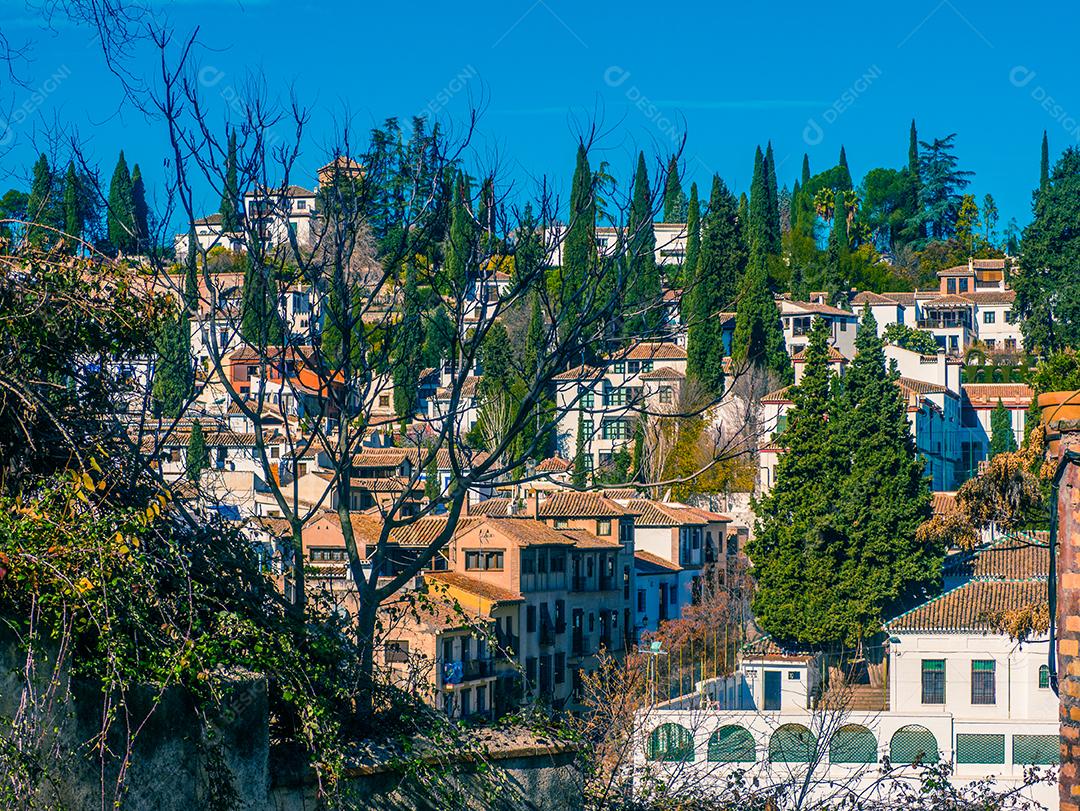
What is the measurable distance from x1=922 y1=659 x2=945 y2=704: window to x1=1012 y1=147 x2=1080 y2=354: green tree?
1457 inches

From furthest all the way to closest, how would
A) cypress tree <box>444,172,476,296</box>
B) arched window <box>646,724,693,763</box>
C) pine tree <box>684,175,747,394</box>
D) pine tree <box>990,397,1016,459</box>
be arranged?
1. pine tree <box>990,397,1016,459</box>
2. pine tree <box>684,175,747,394</box>
3. arched window <box>646,724,693,763</box>
4. cypress tree <box>444,172,476,296</box>

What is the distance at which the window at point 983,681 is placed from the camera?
126 ft

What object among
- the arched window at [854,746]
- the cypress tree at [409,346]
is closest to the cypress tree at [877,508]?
the arched window at [854,746]

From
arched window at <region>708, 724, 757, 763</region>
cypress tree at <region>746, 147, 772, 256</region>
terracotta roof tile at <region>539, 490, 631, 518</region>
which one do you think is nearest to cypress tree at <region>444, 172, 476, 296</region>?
arched window at <region>708, 724, 757, 763</region>

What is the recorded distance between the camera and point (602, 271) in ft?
24.6

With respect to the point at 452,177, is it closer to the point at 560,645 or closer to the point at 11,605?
→ the point at 11,605

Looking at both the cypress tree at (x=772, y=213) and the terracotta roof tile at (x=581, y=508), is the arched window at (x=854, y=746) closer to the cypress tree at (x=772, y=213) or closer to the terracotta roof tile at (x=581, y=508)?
the terracotta roof tile at (x=581, y=508)

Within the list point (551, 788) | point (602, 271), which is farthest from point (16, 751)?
point (602, 271)

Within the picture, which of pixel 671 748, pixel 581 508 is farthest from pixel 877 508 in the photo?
pixel 671 748

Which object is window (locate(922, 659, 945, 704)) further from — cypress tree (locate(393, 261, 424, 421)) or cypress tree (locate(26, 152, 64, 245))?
cypress tree (locate(26, 152, 64, 245))

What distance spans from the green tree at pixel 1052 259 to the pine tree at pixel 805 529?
31.3 meters

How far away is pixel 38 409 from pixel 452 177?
4753 mm

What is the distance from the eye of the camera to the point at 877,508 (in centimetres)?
4391

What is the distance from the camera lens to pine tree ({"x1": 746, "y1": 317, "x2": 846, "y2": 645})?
4225cm
